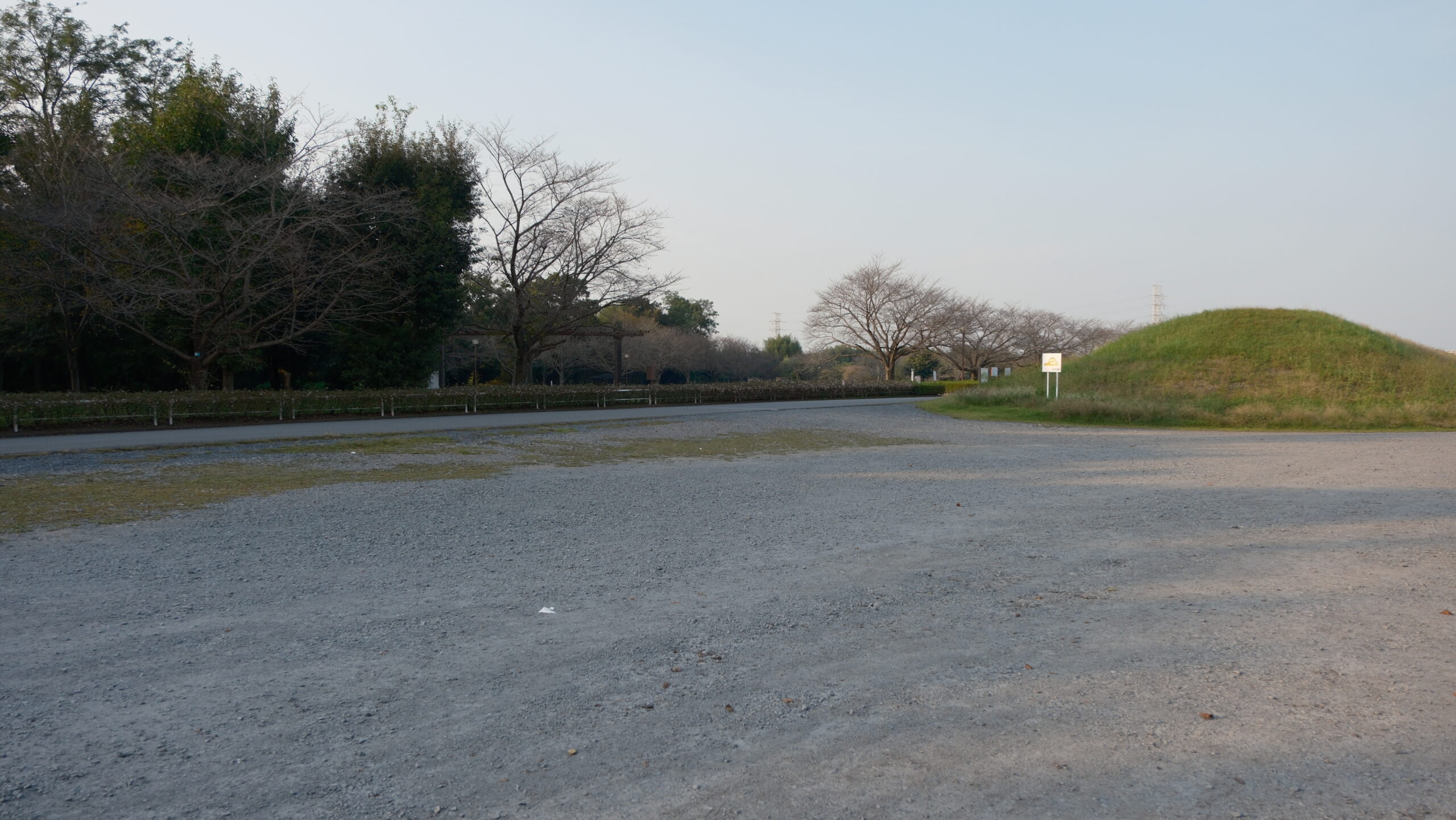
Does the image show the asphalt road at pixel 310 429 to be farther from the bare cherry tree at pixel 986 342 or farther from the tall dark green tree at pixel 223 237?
the bare cherry tree at pixel 986 342

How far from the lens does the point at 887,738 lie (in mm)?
3008

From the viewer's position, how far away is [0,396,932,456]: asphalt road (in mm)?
14312

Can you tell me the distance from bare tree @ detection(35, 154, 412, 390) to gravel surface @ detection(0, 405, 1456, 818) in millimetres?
15116

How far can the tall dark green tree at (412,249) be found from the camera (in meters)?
25.9

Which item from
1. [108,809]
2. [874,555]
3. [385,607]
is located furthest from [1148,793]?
[385,607]

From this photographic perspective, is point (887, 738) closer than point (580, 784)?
No

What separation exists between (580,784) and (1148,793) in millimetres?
1837

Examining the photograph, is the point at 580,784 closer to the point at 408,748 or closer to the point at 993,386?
the point at 408,748

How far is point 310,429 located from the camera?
17.9 m

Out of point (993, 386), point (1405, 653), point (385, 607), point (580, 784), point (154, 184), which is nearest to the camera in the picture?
point (580, 784)

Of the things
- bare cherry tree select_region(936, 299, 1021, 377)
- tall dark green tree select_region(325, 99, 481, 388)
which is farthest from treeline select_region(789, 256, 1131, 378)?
tall dark green tree select_region(325, 99, 481, 388)

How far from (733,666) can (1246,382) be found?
33.1 meters

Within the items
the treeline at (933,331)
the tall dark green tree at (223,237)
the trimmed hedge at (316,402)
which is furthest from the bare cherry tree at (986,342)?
the tall dark green tree at (223,237)

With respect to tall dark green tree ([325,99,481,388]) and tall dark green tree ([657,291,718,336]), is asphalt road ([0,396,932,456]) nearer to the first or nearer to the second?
tall dark green tree ([325,99,481,388])
